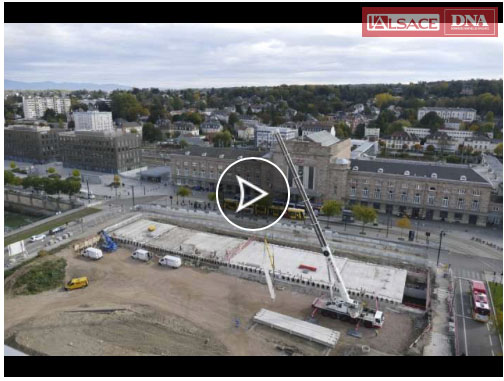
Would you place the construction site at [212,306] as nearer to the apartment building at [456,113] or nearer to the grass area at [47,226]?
the grass area at [47,226]

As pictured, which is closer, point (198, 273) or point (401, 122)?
point (198, 273)

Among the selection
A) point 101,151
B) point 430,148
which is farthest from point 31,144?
point 430,148

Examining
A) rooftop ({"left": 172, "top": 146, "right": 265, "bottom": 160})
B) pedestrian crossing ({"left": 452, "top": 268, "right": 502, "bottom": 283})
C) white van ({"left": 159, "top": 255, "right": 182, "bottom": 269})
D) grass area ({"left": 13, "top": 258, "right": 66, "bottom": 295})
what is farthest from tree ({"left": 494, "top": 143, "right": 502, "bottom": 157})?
grass area ({"left": 13, "top": 258, "right": 66, "bottom": 295})

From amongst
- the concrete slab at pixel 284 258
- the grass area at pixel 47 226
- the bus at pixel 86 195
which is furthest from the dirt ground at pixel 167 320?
the bus at pixel 86 195

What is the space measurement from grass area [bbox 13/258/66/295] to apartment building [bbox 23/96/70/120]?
2439 inches

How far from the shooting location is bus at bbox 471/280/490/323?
14.7 meters

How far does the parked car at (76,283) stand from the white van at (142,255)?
3.24m

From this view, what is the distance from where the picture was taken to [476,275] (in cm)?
1848

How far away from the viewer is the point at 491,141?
155 feet

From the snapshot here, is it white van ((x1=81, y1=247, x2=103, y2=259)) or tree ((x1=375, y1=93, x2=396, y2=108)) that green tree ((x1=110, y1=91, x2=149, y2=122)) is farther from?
white van ((x1=81, y1=247, x2=103, y2=259))

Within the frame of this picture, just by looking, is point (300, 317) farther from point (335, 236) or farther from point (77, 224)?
point (77, 224)

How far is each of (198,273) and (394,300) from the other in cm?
928

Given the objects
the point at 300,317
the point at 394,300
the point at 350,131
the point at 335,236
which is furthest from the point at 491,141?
the point at 300,317

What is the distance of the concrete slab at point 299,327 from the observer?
13515 millimetres
